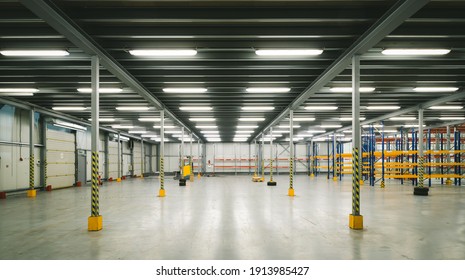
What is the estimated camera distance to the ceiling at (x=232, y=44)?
668 cm

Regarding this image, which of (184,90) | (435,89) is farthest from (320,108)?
(184,90)

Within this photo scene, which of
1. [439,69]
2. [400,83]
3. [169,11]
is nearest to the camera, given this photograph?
[169,11]

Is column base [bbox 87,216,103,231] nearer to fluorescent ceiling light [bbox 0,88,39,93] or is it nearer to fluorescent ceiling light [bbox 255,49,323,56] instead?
fluorescent ceiling light [bbox 255,49,323,56]

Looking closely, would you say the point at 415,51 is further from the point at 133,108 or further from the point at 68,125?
the point at 68,125

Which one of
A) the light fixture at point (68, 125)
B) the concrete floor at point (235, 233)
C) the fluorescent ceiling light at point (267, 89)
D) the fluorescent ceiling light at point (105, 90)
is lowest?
the concrete floor at point (235, 233)

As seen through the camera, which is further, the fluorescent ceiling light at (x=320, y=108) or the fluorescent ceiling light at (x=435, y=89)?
the fluorescent ceiling light at (x=320, y=108)

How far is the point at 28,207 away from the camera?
38.9ft

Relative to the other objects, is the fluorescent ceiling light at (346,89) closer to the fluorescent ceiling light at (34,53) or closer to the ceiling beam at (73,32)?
the ceiling beam at (73,32)

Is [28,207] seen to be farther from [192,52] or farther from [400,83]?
[400,83]

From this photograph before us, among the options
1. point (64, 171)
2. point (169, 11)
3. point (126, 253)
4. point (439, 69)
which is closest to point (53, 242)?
point (126, 253)

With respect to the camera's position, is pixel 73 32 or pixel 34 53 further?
pixel 34 53

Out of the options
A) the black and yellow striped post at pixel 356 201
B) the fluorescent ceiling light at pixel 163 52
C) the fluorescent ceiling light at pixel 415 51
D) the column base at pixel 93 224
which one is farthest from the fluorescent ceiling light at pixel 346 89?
the column base at pixel 93 224

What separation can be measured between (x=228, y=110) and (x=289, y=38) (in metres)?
11.0

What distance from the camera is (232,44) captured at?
8.39 m
